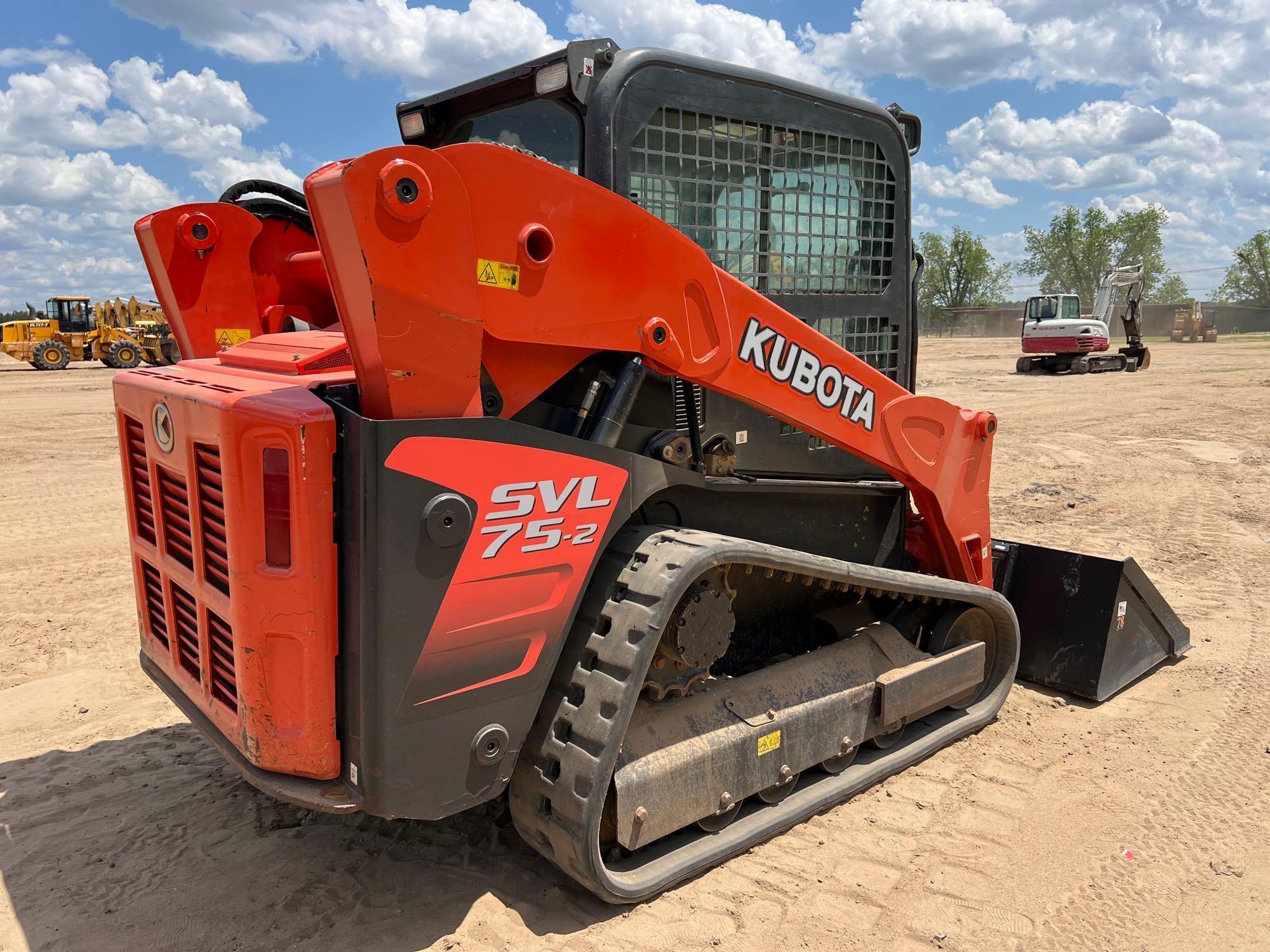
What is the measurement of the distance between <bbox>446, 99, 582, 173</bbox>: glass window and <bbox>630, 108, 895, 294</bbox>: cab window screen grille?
0.81ft

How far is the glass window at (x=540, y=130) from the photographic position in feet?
10.4

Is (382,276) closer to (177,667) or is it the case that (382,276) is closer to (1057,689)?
(177,667)

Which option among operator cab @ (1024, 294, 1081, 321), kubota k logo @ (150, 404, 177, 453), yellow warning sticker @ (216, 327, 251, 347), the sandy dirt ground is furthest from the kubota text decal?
operator cab @ (1024, 294, 1081, 321)

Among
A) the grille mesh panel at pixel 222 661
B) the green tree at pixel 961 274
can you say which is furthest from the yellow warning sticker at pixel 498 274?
the green tree at pixel 961 274

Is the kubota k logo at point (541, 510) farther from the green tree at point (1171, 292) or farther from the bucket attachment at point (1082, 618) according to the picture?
the green tree at point (1171, 292)

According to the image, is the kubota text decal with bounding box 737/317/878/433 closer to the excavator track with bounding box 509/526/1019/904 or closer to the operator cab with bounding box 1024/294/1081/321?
the excavator track with bounding box 509/526/1019/904

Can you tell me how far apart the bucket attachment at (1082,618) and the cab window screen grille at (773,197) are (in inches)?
72.3

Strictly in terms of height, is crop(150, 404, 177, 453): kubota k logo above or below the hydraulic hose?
below

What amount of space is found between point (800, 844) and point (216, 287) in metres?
3.09

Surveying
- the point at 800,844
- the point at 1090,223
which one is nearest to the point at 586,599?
the point at 800,844

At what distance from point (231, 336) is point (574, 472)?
1.92m

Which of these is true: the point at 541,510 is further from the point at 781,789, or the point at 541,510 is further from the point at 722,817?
the point at 781,789

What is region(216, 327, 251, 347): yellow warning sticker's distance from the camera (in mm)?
3723

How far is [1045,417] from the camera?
14719 mm
